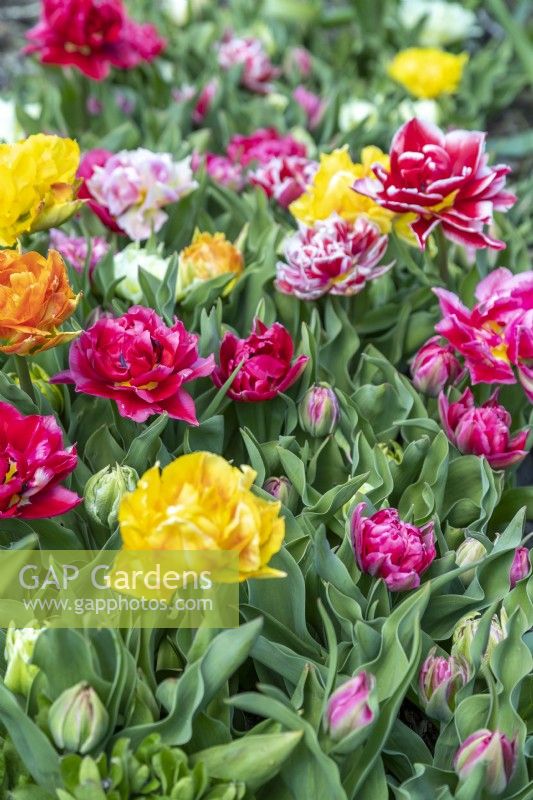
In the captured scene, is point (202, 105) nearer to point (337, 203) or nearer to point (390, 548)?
point (337, 203)

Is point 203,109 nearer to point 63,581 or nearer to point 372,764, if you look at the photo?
point 63,581

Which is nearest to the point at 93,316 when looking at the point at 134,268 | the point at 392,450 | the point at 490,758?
the point at 134,268

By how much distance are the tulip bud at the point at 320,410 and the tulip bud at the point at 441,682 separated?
366mm

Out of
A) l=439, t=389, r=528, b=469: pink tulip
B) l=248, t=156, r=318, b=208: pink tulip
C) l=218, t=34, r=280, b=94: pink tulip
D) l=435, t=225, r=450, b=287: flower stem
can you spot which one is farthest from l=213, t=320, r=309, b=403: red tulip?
l=218, t=34, r=280, b=94: pink tulip

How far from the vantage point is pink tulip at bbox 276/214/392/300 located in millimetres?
1445

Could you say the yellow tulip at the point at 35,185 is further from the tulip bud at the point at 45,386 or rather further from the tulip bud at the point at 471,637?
the tulip bud at the point at 471,637

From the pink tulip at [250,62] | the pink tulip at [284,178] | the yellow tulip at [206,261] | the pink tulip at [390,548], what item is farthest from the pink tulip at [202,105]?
the pink tulip at [390,548]

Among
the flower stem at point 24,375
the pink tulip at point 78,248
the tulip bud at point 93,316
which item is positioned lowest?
the pink tulip at point 78,248

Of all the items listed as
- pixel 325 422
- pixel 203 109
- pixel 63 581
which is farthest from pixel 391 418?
pixel 203 109

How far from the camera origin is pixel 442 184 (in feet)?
4.42

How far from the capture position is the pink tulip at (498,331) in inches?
50.8

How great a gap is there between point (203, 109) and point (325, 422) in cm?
131

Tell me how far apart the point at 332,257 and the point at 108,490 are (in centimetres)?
50

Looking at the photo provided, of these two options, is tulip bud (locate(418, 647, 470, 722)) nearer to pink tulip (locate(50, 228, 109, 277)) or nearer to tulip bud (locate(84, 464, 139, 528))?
tulip bud (locate(84, 464, 139, 528))
